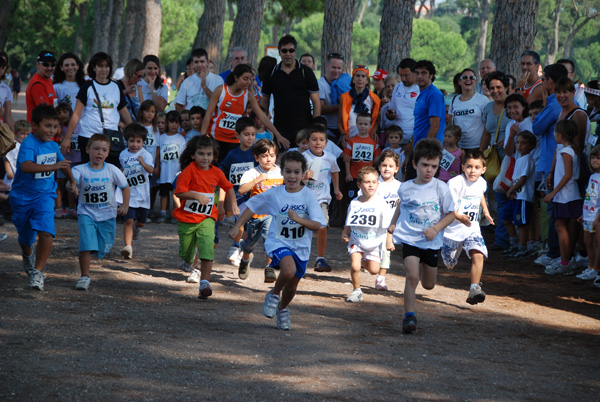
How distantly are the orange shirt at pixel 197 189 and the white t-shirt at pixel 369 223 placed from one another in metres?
1.33

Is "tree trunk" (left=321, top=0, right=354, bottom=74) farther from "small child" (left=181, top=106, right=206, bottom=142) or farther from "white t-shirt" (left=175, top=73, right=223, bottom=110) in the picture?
"small child" (left=181, top=106, right=206, bottom=142)

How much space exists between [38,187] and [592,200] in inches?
237

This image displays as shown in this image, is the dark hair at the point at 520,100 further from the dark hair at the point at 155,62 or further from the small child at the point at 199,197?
the dark hair at the point at 155,62

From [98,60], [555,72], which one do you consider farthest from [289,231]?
[555,72]

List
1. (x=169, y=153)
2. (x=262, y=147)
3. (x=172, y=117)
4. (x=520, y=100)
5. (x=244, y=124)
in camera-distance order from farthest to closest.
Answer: (x=169, y=153), (x=172, y=117), (x=520, y=100), (x=244, y=124), (x=262, y=147)

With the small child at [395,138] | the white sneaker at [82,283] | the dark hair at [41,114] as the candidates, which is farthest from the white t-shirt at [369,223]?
the small child at [395,138]

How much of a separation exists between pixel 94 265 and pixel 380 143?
16.5 ft

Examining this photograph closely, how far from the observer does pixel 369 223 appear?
8.63 meters

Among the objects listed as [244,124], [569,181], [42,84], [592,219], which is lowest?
[592,219]

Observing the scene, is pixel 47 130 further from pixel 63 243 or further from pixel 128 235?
pixel 63 243

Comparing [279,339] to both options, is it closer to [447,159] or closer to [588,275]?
[588,275]

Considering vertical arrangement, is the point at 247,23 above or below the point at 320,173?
above

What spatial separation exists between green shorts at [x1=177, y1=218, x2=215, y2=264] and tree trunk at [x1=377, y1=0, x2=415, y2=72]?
9360mm

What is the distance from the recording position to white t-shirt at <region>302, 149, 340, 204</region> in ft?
32.7
